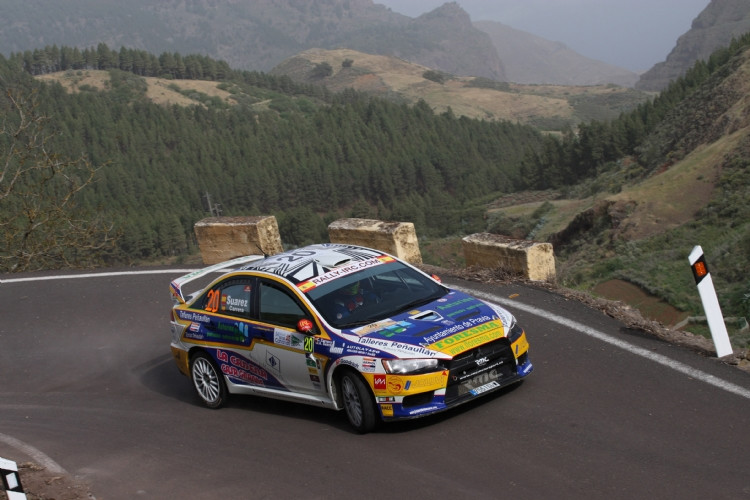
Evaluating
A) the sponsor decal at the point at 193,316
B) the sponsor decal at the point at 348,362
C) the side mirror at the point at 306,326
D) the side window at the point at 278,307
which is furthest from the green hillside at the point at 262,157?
the sponsor decal at the point at 348,362

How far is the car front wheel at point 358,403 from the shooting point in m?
6.88

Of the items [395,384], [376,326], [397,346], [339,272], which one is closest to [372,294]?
[339,272]

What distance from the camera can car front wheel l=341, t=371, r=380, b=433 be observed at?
6883 mm

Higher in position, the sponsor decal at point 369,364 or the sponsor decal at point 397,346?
the sponsor decal at point 397,346

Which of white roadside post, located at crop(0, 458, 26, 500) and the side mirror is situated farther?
the side mirror

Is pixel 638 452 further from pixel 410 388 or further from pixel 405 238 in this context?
pixel 405 238

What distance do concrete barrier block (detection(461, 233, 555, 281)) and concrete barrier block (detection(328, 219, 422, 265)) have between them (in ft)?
3.67

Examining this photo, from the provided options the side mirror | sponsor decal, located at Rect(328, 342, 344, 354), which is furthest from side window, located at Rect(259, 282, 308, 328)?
sponsor decal, located at Rect(328, 342, 344, 354)

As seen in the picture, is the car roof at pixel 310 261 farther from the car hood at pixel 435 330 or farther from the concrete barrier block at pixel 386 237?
the concrete barrier block at pixel 386 237

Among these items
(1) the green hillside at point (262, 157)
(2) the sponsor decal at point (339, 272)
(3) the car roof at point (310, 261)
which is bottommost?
(1) the green hillside at point (262, 157)

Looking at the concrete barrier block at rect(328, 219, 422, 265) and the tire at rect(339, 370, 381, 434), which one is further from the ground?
the concrete barrier block at rect(328, 219, 422, 265)

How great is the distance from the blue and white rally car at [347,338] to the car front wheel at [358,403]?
1cm

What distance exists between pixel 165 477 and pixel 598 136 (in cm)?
7341

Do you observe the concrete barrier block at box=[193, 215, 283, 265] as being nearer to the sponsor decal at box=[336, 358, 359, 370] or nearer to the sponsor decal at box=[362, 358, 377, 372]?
the sponsor decal at box=[336, 358, 359, 370]
